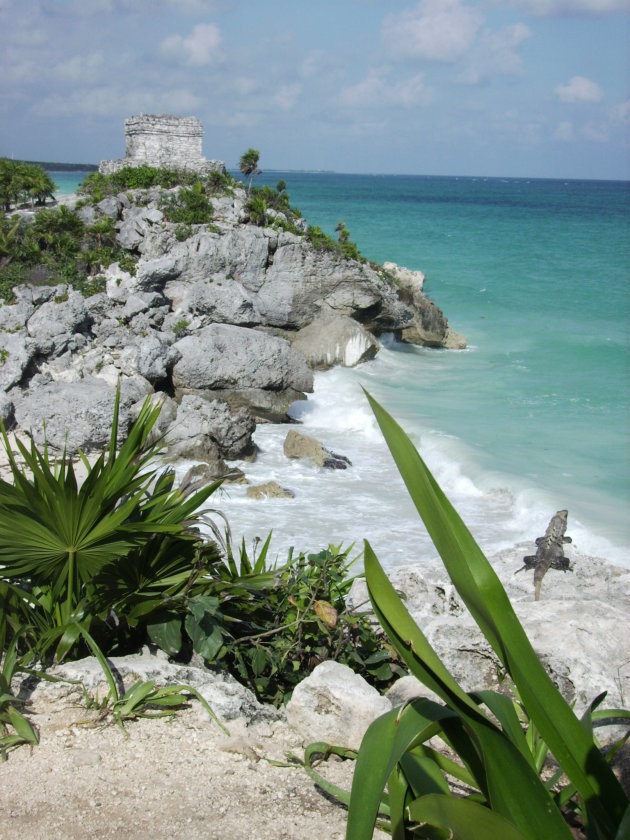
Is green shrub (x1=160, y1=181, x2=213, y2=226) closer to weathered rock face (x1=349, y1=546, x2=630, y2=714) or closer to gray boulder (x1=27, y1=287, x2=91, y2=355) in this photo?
gray boulder (x1=27, y1=287, x2=91, y2=355)

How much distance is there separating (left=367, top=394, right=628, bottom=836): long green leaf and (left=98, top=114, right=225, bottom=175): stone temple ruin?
24797 millimetres

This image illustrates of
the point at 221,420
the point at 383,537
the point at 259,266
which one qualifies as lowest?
the point at 383,537

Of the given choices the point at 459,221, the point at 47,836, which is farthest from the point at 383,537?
the point at 459,221

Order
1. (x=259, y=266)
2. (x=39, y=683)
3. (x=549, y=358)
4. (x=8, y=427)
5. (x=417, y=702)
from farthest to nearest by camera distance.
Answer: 1. (x=549, y=358)
2. (x=259, y=266)
3. (x=8, y=427)
4. (x=39, y=683)
5. (x=417, y=702)

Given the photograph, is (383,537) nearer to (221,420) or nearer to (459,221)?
(221,420)

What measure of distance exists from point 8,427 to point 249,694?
11.5 meters

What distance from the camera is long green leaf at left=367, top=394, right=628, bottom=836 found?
1659 mm

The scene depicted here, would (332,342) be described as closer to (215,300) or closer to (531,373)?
(215,300)

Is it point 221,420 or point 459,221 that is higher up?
point 459,221

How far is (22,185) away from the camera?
2241cm

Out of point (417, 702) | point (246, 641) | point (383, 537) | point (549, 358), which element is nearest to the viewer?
point (417, 702)

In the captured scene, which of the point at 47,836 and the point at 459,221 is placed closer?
the point at 47,836

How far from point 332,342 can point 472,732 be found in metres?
17.3

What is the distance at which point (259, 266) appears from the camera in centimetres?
1948
